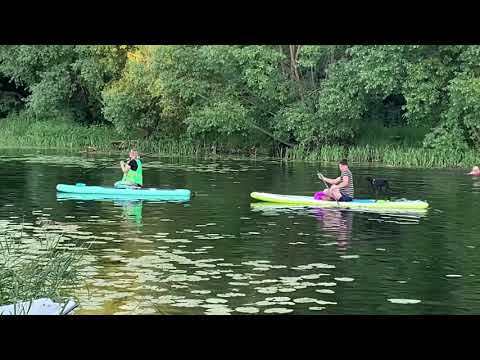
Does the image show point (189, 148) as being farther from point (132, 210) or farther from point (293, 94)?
point (132, 210)

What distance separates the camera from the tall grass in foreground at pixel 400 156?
110 ft

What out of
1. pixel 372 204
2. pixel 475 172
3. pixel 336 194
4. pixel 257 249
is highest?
pixel 475 172

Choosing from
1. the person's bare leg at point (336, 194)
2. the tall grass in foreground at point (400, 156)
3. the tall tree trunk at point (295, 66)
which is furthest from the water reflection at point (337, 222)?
the tall tree trunk at point (295, 66)

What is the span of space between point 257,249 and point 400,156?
2131cm

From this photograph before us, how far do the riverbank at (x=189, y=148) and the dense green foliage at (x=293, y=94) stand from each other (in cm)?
37

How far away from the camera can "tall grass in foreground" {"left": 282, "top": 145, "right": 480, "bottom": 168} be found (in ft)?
110

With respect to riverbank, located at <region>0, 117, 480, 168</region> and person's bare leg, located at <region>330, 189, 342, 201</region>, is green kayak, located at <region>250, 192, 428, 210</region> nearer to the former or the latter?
person's bare leg, located at <region>330, 189, 342, 201</region>

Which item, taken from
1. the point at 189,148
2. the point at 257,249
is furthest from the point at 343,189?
the point at 189,148

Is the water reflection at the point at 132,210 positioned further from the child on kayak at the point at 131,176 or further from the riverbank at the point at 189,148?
the riverbank at the point at 189,148

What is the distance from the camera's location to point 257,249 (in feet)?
44.0

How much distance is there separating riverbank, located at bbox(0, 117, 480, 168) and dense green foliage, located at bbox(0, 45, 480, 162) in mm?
372

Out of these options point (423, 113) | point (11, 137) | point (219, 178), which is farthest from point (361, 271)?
point (11, 137)
